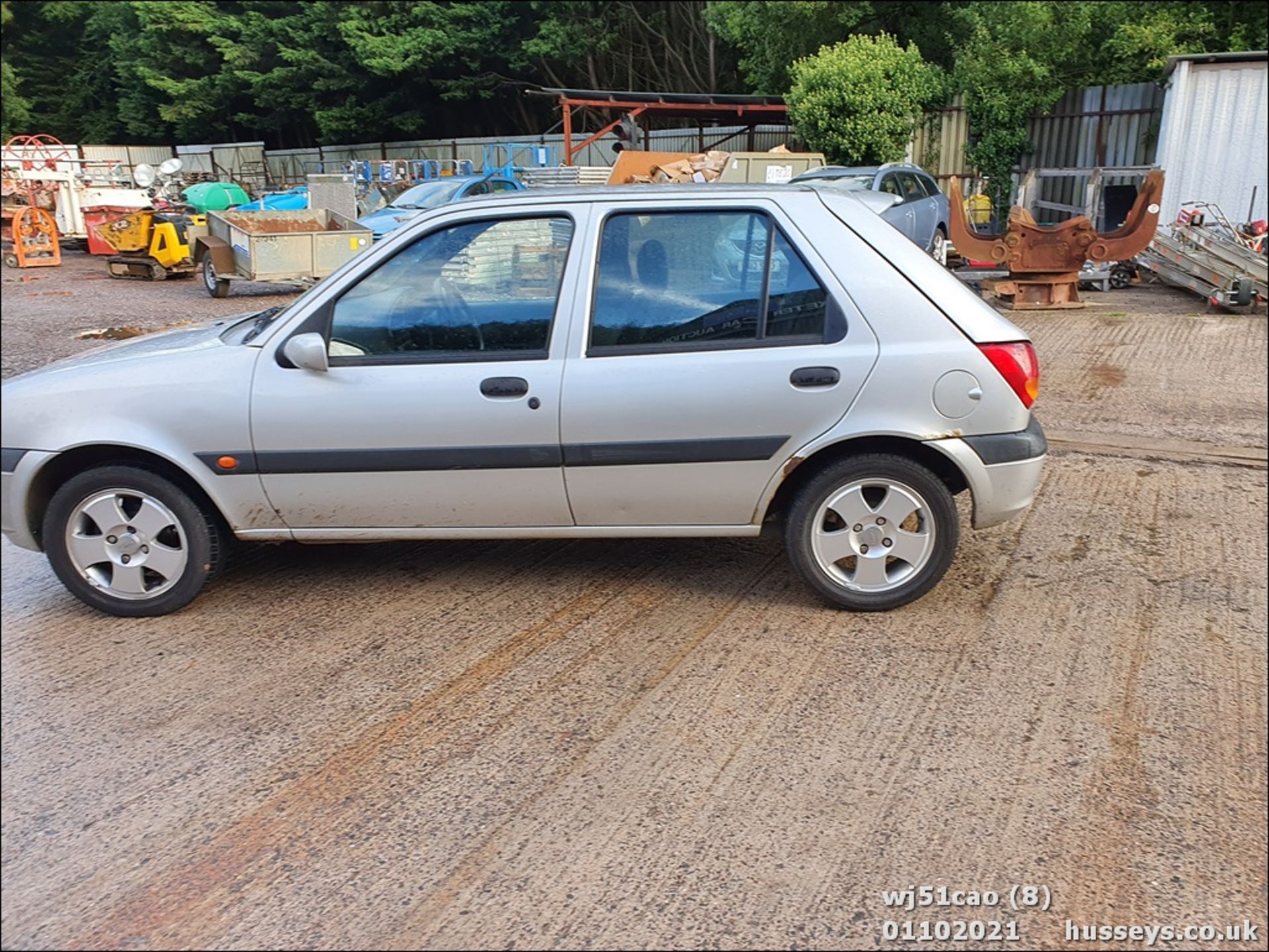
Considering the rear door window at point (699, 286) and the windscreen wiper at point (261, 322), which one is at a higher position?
the rear door window at point (699, 286)

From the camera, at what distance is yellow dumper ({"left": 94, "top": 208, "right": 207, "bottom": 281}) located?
1675 centimetres

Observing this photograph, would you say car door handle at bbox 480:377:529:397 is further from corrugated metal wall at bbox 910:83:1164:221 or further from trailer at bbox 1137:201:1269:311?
corrugated metal wall at bbox 910:83:1164:221

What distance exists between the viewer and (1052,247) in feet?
37.5

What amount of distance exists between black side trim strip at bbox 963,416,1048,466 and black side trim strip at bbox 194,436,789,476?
0.77 meters

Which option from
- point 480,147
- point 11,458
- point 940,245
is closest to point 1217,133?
point 940,245

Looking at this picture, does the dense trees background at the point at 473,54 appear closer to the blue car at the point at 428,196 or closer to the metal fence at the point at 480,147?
the metal fence at the point at 480,147

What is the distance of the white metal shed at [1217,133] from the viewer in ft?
45.9

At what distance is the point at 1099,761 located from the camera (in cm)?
316

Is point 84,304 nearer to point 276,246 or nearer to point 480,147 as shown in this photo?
point 276,246

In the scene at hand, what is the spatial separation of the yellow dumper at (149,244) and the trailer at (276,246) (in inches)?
37.3

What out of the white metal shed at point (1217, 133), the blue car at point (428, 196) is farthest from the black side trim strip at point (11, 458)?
the white metal shed at point (1217, 133)

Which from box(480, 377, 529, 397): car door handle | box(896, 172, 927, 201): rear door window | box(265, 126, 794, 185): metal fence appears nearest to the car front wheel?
box(896, 172, 927, 201): rear door window

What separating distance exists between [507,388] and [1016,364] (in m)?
2.01

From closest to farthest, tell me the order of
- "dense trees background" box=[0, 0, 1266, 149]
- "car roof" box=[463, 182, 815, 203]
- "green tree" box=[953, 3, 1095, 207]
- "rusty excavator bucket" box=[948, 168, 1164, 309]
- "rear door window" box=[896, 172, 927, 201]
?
"car roof" box=[463, 182, 815, 203], "rusty excavator bucket" box=[948, 168, 1164, 309], "dense trees background" box=[0, 0, 1266, 149], "rear door window" box=[896, 172, 927, 201], "green tree" box=[953, 3, 1095, 207]
